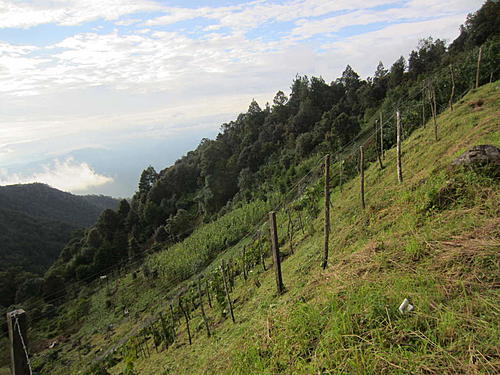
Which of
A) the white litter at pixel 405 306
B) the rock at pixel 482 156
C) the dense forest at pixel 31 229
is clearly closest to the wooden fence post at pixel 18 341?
the white litter at pixel 405 306

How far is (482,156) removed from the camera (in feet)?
21.4

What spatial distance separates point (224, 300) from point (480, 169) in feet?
35.3

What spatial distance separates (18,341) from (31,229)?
78.0 metres

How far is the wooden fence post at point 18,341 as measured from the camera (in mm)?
3678

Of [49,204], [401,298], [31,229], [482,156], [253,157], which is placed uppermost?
[482,156]

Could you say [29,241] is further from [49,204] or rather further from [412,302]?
[412,302]

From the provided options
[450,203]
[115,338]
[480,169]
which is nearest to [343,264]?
[450,203]

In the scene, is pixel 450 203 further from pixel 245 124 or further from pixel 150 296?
pixel 245 124

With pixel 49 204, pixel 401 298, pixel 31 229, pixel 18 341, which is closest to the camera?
pixel 18 341

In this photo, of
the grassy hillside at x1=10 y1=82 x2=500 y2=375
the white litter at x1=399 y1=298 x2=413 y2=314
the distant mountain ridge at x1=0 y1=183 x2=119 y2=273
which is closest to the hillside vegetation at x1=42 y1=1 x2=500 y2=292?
the distant mountain ridge at x1=0 y1=183 x2=119 y2=273

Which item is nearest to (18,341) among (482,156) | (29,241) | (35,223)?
(482,156)

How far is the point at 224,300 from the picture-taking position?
1282 cm

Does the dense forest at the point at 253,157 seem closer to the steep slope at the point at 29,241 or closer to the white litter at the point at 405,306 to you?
the steep slope at the point at 29,241

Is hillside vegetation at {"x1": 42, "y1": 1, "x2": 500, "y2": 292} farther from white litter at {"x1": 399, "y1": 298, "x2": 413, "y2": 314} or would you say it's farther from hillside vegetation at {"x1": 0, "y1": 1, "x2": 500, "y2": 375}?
white litter at {"x1": 399, "y1": 298, "x2": 413, "y2": 314}
